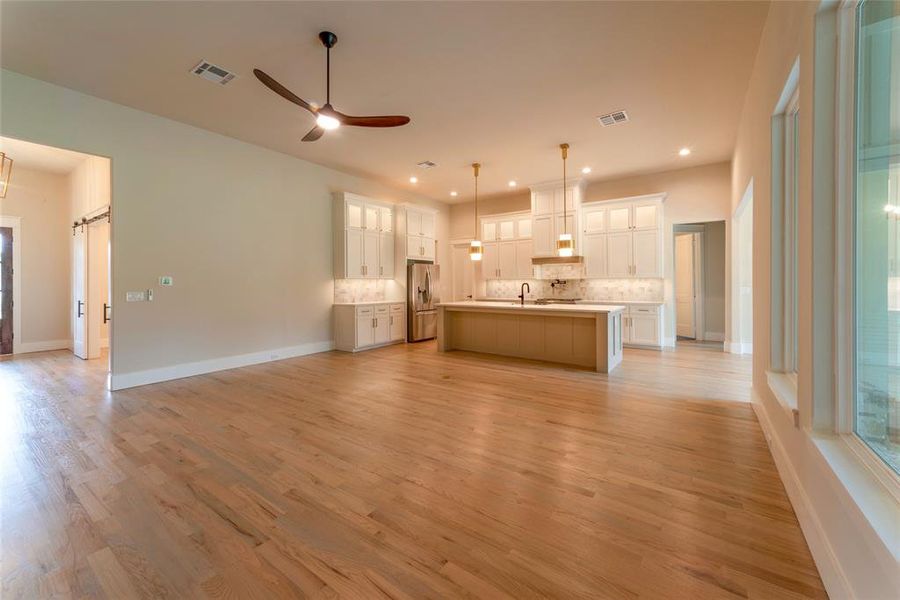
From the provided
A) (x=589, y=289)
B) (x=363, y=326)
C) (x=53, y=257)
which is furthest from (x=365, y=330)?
(x=53, y=257)

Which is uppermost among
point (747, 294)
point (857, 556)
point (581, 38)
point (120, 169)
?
point (581, 38)

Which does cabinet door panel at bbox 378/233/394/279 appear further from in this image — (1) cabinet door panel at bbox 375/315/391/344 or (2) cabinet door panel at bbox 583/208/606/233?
(2) cabinet door panel at bbox 583/208/606/233

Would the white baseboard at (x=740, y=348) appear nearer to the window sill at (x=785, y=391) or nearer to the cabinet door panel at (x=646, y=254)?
the cabinet door panel at (x=646, y=254)

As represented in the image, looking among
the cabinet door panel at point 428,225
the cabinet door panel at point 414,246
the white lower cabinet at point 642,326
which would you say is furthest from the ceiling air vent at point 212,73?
the white lower cabinet at point 642,326

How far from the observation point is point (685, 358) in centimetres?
594

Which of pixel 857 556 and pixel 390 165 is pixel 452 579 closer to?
pixel 857 556

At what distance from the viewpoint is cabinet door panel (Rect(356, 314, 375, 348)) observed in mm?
6694

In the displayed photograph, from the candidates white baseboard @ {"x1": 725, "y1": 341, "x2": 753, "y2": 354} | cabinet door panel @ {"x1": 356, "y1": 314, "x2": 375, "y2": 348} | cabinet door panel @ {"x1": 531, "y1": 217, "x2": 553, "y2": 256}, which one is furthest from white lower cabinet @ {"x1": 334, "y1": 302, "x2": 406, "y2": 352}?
white baseboard @ {"x1": 725, "y1": 341, "x2": 753, "y2": 354}

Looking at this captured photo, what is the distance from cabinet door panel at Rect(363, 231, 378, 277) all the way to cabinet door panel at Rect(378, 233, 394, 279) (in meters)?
0.11

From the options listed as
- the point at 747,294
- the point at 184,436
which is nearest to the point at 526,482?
the point at 184,436

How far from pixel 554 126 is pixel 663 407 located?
3736 millimetres

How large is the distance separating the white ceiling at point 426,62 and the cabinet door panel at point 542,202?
2.26m

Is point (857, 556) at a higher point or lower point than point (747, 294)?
lower

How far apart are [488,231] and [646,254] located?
353 cm
